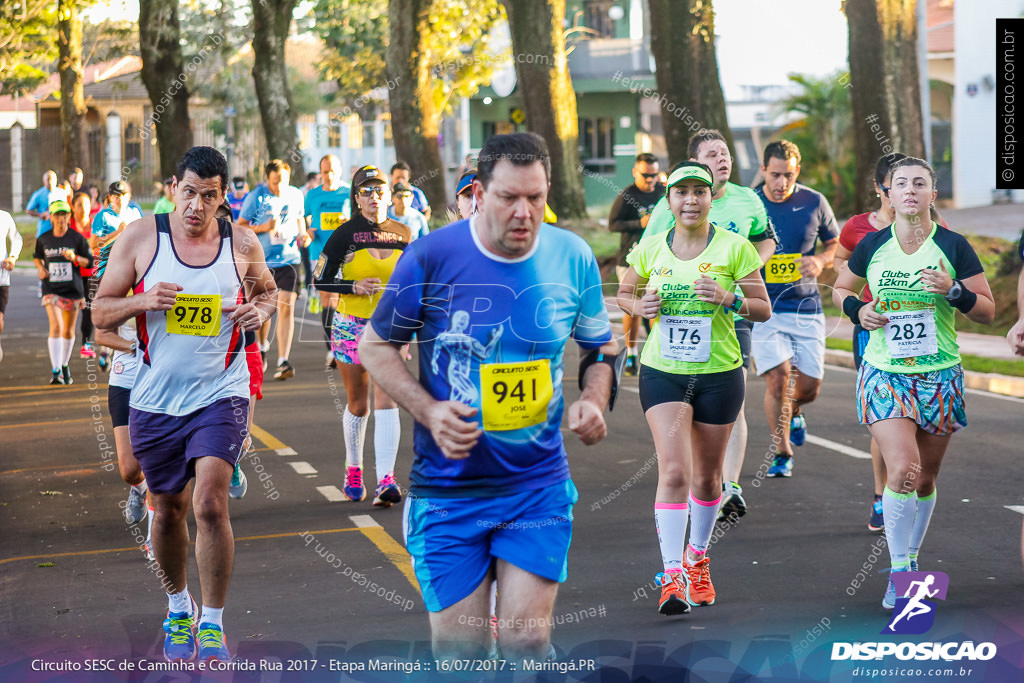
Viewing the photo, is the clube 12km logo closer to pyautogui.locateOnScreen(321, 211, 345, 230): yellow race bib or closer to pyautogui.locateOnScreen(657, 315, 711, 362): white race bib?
pyautogui.locateOnScreen(657, 315, 711, 362): white race bib

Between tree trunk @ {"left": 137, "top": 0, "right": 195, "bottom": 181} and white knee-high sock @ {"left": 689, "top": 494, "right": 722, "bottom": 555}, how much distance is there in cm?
2240

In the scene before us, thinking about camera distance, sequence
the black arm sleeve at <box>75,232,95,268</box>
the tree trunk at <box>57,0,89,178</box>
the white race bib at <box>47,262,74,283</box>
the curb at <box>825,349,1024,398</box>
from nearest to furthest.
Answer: the curb at <box>825,349,1024,398</box>
the white race bib at <box>47,262,74,283</box>
the black arm sleeve at <box>75,232,95,268</box>
the tree trunk at <box>57,0,89,178</box>

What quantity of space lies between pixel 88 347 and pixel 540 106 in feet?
39.1

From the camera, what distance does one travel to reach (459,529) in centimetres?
410

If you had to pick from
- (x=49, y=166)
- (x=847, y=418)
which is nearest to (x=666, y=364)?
(x=847, y=418)

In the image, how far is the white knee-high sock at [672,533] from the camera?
596cm

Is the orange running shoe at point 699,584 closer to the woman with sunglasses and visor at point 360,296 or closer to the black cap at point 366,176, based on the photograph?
the woman with sunglasses and visor at point 360,296

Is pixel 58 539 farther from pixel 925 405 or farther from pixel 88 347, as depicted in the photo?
pixel 88 347

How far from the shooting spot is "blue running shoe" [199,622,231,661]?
206 inches

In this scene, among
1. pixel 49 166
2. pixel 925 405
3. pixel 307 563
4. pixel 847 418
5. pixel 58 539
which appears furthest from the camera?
pixel 49 166

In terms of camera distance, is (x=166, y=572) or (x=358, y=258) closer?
(x=166, y=572)

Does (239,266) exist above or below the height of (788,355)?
above

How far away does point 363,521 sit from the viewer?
7.91 meters

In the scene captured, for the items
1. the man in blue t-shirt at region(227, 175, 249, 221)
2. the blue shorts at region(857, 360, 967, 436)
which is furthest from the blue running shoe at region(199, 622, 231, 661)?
the man in blue t-shirt at region(227, 175, 249, 221)
